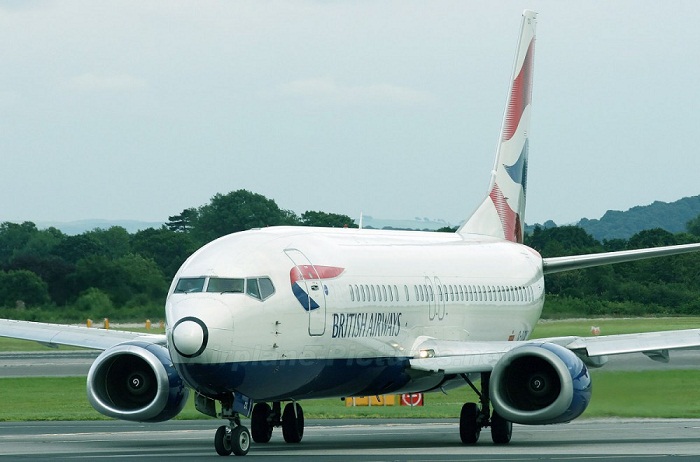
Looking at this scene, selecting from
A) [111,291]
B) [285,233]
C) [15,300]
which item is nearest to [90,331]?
[285,233]

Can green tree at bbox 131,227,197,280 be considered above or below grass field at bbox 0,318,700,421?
above

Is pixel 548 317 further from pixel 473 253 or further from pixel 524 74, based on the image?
pixel 473 253

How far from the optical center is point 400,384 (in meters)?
27.1

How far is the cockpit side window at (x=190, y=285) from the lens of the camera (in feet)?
72.6

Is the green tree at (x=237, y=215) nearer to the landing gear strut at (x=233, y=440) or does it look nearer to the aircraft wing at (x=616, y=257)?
the aircraft wing at (x=616, y=257)

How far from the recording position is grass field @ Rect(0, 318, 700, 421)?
32.0 m

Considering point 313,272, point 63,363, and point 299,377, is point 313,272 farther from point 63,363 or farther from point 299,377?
point 63,363

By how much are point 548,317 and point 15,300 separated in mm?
21466

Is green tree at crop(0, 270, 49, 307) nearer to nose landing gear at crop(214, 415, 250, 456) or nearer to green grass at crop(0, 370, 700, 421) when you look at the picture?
green grass at crop(0, 370, 700, 421)

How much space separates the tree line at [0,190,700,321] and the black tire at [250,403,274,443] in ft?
74.3

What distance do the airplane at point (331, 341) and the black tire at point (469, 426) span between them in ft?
0.08

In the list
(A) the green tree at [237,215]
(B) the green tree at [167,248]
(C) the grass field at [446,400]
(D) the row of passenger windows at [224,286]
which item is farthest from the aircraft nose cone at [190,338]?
(A) the green tree at [237,215]

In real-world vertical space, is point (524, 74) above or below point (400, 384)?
above


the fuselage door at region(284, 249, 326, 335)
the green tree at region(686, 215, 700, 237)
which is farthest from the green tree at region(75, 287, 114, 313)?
the green tree at region(686, 215, 700, 237)
